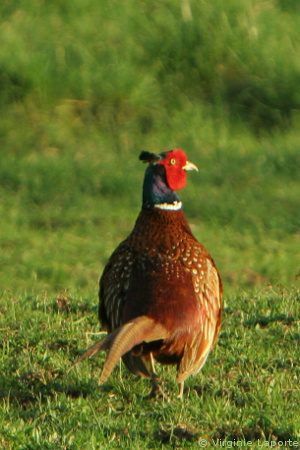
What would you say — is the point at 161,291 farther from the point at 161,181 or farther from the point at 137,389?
the point at 161,181

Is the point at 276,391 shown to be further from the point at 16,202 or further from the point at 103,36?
the point at 103,36

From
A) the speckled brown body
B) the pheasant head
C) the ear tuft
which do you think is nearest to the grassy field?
the speckled brown body

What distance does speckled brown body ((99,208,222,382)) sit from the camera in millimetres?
3988

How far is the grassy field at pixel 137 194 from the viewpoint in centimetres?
396

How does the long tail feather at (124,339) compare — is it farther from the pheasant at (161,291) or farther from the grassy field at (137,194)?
the grassy field at (137,194)

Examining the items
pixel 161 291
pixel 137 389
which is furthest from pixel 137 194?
pixel 161 291

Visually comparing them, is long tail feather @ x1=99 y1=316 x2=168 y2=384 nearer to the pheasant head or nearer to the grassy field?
the grassy field

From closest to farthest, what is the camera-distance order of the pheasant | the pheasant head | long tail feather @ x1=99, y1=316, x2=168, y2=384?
long tail feather @ x1=99, y1=316, x2=168, y2=384
the pheasant
the pheasant head

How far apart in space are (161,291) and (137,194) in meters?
4.72

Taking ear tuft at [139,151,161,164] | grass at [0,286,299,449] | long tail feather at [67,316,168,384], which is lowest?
grass at [0,286,299,449]

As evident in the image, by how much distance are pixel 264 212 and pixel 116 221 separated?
1405 millimetres

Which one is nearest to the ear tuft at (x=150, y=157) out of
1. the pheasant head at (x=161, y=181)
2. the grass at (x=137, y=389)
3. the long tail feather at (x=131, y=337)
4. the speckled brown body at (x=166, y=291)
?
the pheasant head at (x=161, y=181)

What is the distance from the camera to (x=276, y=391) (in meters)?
4.09

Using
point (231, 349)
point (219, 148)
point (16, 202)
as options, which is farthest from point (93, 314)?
point (219, 148)
